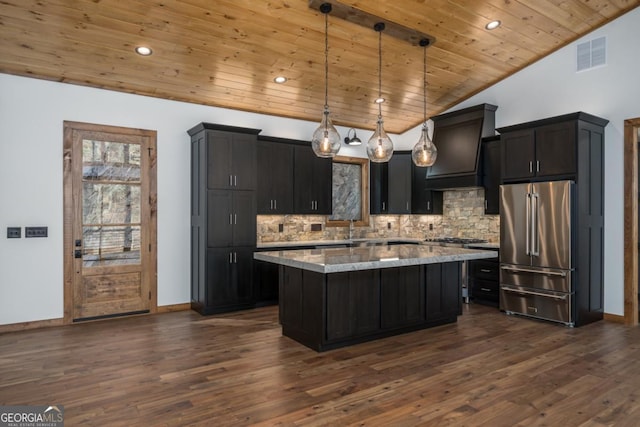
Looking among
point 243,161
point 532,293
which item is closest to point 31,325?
point 243,161

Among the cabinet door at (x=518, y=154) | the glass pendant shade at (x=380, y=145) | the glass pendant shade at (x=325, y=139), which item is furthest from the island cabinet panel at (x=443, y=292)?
the glass pendant shade at (x=325, y=139)

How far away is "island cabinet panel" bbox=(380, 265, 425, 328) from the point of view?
442 centimetres

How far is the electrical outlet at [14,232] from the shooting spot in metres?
4.69

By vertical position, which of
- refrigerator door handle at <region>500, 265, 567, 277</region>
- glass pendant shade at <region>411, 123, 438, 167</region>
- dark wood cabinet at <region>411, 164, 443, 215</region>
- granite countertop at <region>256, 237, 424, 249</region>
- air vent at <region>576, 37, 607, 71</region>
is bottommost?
refrigerator door handle at <region>500, 265, 567, 277</region>

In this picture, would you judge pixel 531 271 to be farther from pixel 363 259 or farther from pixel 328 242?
pixel 328 242

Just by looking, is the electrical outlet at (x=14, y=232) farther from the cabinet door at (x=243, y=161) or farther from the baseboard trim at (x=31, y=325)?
the cabinet door at (x=243, y=161)

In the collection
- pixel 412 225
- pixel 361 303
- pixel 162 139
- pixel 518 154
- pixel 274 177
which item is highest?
pixel 162 139

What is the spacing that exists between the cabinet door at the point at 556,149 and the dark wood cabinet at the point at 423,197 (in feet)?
7.02

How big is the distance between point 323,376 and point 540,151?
4016 millimetres

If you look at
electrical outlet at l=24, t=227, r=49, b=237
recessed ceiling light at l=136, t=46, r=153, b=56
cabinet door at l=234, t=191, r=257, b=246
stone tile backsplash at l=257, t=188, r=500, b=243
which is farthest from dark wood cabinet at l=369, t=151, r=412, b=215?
electrical outlet at l=24, t=227, r=49, b=237

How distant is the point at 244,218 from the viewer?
586cm

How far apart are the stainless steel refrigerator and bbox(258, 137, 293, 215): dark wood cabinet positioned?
10.2 ft

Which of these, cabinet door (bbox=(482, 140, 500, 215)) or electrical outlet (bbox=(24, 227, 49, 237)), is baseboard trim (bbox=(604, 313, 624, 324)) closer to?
cabinet door (bbox=(482, 140, 500, 215))

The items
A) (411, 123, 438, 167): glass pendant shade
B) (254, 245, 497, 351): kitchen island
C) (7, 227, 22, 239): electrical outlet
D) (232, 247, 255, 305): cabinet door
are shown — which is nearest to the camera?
(254, 245, 497, 351): kitchen island
